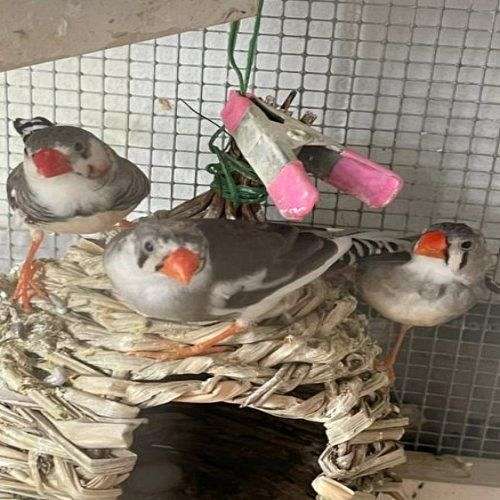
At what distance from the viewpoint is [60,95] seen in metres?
1.25

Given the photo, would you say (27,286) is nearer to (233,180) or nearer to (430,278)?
(233,180)

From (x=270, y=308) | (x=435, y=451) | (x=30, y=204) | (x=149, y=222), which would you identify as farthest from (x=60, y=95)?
(x=435, y=451)

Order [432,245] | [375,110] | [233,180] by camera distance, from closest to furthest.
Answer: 1. [233,180]
2. [432,245]
3. [375,110]

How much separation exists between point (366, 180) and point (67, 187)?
41 centimetres

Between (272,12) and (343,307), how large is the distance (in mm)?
512

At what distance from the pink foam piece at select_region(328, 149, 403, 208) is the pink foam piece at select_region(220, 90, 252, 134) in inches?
4.3

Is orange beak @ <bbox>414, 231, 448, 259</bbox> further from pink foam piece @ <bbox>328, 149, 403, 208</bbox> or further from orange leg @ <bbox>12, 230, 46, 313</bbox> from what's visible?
orange leg @ <bbox>12, 230, 46, 313</bbox>

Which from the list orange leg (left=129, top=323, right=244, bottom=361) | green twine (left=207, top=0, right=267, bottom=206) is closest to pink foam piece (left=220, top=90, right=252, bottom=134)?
green twine (left=207, top=0, right=267, bottom=206)

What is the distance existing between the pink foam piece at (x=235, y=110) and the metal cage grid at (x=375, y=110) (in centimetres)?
38

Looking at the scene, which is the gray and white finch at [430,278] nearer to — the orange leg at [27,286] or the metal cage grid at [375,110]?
the metal cage grid at [375,110]

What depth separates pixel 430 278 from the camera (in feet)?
3.47

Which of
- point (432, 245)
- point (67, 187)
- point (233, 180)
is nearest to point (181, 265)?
point (233, 180)

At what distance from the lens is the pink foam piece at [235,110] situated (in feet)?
2.59

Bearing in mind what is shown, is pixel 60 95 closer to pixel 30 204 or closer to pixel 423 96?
pixel 30 204
